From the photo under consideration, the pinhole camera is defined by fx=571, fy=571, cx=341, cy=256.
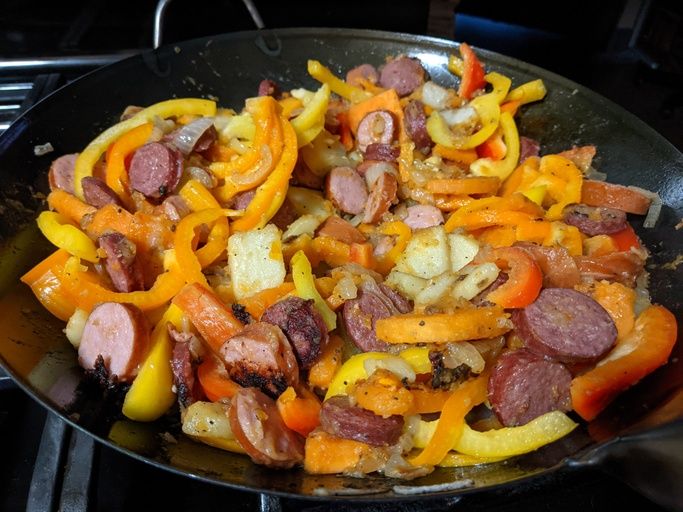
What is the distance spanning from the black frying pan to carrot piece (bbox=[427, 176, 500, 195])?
452 mm

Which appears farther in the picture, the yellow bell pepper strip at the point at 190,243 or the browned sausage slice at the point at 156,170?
the browned sausage slice at the point at 156,170

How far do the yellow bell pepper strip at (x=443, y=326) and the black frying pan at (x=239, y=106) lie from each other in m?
0.30

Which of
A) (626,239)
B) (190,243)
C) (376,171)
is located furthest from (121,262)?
(626,239)

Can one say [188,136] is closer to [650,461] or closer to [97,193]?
[97,193]

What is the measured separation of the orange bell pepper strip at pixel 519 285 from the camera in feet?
4.87

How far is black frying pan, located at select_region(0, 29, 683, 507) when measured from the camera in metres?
1.19

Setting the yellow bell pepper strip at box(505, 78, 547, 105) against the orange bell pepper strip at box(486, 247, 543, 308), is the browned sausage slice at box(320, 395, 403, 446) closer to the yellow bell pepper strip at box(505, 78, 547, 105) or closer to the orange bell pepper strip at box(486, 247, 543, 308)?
the orange bell pepper strip at box(486, 247, 543, 308)

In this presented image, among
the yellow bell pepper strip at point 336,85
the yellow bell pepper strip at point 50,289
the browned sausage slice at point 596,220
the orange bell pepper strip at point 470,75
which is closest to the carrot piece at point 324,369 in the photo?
the yellow bell pepper strip at point 50,289


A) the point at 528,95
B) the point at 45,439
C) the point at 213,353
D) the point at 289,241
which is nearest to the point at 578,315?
the point at 289,241

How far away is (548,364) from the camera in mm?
1412

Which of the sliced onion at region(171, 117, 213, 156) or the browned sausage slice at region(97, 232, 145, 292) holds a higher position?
the sliced onion at region(171, 117, 213, 156)

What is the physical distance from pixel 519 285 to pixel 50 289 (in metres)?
1.27

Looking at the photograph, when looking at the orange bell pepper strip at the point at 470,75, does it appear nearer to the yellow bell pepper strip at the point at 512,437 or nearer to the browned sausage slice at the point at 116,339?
the yellow bell pepper strip at the point at 512,437

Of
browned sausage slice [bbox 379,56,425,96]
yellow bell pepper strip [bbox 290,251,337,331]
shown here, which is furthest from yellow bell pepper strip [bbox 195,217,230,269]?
browned sausage slice [bbox 379,56,425,96]
